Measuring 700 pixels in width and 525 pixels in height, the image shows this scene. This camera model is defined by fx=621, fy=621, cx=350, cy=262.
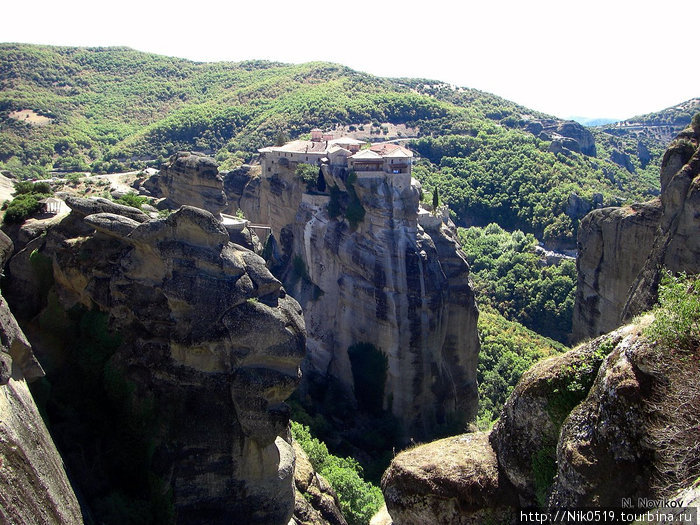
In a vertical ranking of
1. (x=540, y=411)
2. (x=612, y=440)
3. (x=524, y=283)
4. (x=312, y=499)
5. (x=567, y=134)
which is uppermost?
(x=567, y=134)

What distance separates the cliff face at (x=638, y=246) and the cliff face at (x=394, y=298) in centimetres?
678

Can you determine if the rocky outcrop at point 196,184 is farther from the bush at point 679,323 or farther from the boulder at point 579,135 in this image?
the boulder at point 579,135

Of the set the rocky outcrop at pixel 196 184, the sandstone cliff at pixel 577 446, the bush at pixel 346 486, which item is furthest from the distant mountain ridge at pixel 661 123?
the sandstone cliff at pixel 577 446

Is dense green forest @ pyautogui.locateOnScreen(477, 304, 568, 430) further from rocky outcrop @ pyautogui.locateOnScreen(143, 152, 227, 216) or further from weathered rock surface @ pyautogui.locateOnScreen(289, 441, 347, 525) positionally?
rocky outcrop @ pyautogui.locateOnScreen(143, 152, 227, 216)

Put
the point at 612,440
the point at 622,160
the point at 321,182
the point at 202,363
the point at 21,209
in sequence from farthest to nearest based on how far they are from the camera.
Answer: the point at 622,160 < the point at 321,182 < the point at 21,209 < the point at 202,363 < the point at 612,440

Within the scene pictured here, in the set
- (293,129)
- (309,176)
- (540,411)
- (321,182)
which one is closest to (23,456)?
(540,411)

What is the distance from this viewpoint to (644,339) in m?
9.55

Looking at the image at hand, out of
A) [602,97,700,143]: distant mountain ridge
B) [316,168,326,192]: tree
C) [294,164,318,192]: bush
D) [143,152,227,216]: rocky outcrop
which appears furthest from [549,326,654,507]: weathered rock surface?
[602,97,700,143]: distant mountain ridge

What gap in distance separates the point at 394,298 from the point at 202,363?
17.2 m

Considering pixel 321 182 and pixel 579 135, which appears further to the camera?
pixel 579 135

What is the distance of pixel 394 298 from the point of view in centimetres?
3397

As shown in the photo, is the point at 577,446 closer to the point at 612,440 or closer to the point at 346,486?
the point at 612,440

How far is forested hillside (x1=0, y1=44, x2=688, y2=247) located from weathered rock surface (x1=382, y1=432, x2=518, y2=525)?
6243cm

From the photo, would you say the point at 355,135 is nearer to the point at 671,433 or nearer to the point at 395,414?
the point at 395,414
